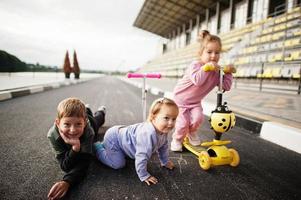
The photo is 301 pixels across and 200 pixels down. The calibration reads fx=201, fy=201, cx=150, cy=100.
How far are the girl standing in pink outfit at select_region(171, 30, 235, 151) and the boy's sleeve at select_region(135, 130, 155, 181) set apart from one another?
778 mm

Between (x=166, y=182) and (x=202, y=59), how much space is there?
1294 mm

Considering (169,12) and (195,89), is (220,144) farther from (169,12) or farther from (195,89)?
(169,12)

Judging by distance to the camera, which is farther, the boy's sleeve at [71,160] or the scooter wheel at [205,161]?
the scooter wheel at [205,161]

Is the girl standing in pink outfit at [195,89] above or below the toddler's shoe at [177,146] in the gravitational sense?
above

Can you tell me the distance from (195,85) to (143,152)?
107 cm

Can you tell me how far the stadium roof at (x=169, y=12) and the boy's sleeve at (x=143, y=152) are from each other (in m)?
27.9

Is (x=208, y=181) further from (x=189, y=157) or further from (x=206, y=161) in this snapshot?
(x=189, y=157)

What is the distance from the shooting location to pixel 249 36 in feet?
45.9

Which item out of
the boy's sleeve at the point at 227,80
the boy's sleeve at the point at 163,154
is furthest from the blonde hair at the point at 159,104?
the boy's sleeve at the point at 227,80

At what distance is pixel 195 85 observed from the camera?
2322 mm

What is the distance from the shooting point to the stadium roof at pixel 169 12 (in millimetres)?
26844

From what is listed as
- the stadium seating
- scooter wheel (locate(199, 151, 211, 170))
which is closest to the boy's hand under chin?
scooter wheel (locate(199, 151, 211, 170))

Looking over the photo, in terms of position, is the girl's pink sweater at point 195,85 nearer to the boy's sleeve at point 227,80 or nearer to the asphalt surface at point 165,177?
the boy's sleeve at point 227,80

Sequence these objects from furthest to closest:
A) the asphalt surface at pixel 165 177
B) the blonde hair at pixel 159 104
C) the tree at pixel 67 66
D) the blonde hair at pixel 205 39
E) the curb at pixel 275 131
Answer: the tree at pixel 67 66 → the curb at pixel 275 131 → the blonde hair at pixel 205 39 → the blonde hair at pixel 159 104 → the asphalt surface at pixel 165 177
